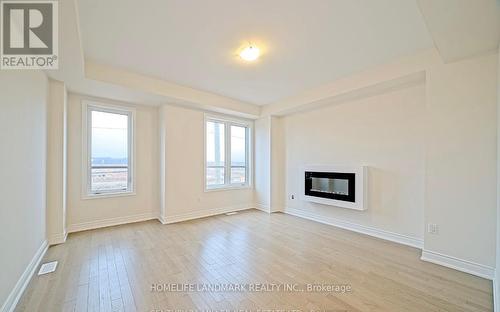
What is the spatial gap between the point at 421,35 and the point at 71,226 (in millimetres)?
6073

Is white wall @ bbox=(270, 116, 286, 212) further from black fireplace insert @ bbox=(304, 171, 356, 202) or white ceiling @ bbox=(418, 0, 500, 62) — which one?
white ceiling @ bbox=(418, 0, 500, 62)

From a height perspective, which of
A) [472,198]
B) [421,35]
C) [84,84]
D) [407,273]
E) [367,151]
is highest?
[421,35]

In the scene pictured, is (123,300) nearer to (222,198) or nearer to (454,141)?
(222,198)

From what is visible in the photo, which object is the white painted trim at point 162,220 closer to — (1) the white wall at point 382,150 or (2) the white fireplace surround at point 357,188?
(1) the white wall at point 382,150

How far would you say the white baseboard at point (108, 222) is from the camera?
4.00 metres

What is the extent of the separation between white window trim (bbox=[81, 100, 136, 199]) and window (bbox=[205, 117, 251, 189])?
63.0 inches

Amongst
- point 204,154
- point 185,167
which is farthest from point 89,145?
point 204,154

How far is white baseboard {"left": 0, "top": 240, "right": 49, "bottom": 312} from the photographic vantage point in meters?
1.90

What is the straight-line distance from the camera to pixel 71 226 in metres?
3.96

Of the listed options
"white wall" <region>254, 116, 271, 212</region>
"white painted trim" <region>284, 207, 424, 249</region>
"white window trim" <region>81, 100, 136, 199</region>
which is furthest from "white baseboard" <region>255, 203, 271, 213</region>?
"white window trim" <region>81, 100, 136, 199</region>

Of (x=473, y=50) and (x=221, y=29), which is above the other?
(x=221, y=29)

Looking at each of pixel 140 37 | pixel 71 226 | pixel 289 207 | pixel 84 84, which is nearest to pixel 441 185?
pixel 289 207

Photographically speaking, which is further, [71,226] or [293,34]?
[71,226]

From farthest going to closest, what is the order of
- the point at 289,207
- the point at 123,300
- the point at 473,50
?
the point at 289,207, the point at 473,50, the point at 123,300
